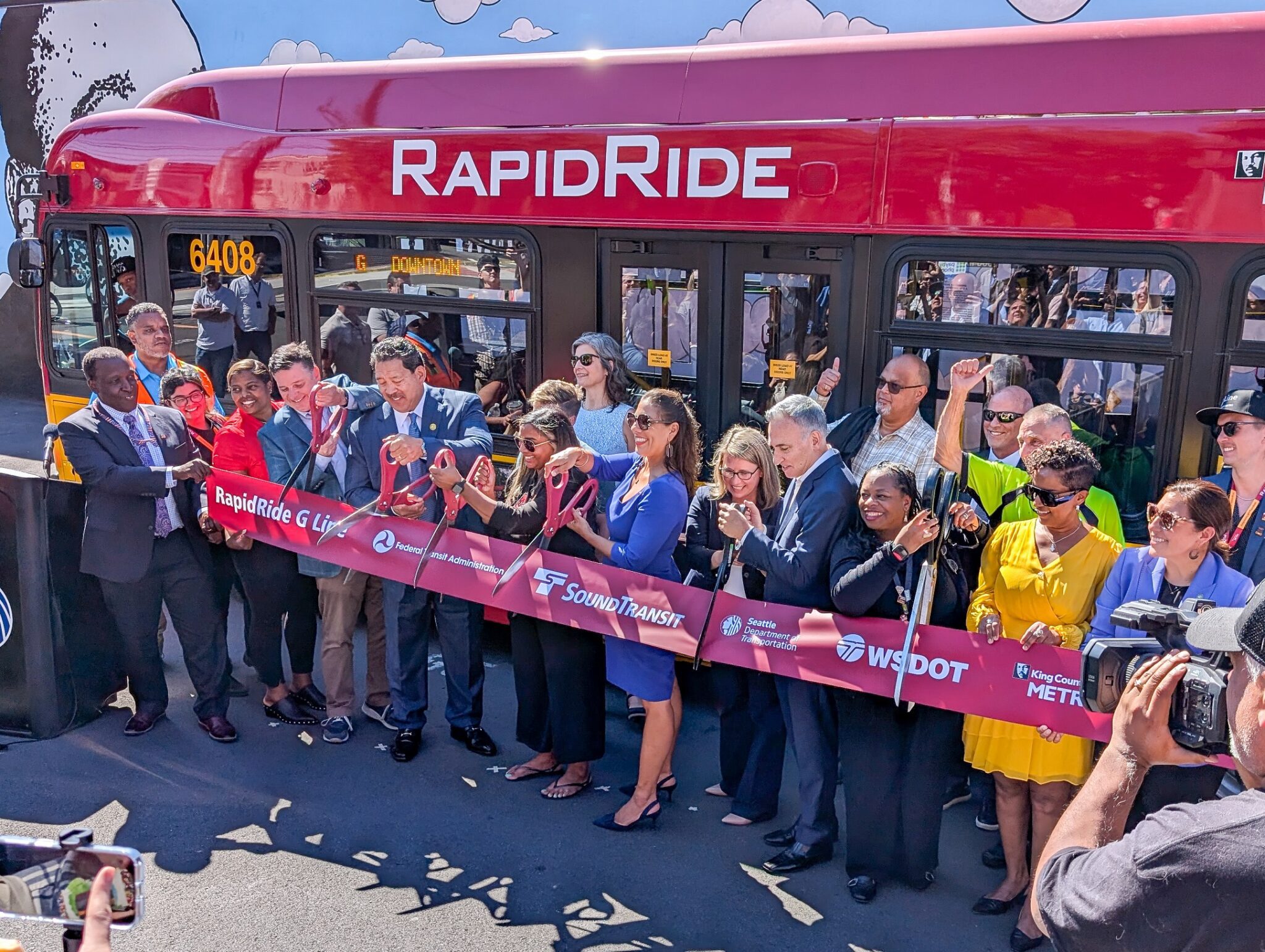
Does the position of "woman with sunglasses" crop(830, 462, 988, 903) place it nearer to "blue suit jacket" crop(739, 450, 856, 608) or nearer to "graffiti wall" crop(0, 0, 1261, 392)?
"blue suit jacket" crop(739, 450, 856, 608)

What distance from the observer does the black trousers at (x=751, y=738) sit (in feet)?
15.8

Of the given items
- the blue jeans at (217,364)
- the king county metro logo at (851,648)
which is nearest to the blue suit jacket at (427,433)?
the king county metro logo at (851,648)

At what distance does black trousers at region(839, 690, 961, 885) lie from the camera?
428 centimetres

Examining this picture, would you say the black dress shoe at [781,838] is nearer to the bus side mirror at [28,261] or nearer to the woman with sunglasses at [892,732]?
the woman with sunglasses at [892,732]

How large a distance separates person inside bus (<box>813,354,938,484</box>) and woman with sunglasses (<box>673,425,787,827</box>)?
2.07 feet

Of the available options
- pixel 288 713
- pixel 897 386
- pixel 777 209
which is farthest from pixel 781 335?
pixel 288 713

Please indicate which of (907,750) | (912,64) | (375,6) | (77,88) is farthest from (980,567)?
(77,88)

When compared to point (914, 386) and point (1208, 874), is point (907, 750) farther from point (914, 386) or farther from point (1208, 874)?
point (1208, 874)

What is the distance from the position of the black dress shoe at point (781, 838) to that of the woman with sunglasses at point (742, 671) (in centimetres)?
17

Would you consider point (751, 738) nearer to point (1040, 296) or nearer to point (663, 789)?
point (663, 789)

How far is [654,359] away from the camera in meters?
5.96

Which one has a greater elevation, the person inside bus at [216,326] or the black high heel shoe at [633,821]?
the person inside bus at [216,326]

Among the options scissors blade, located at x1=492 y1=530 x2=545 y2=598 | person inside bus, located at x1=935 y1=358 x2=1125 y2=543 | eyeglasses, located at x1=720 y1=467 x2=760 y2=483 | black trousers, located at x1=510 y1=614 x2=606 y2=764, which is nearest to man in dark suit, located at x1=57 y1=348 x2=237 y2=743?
scissors blade, located at x1=492 y1=530 x2=545 y2=598

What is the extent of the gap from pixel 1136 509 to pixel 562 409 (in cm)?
259
